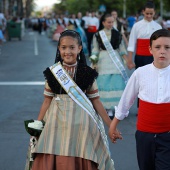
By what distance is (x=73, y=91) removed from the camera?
164 inches

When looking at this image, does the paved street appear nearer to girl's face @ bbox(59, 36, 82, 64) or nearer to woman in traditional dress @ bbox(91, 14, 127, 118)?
woman in traditional dress @ bbox(91, 14, 127, 118)

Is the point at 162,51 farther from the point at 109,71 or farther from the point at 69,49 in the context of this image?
the point at 109,71

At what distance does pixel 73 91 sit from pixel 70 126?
0.96ft

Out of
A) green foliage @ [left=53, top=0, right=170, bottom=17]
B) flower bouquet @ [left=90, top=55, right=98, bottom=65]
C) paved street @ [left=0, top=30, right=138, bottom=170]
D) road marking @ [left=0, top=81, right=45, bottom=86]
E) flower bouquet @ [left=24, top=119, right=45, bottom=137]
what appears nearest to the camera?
flower bouquet @ [left=24, top=119, right=45, bottom=137]

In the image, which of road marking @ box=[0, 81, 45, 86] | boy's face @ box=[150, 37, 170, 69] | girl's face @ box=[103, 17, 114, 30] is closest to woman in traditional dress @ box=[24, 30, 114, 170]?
boy's face @ box=[150, 37, 170, 69]

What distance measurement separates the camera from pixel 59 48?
4309mm

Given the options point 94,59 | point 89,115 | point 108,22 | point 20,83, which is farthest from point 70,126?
point 20,83

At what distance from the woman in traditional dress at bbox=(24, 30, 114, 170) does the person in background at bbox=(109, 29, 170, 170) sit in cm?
40

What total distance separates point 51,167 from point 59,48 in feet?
3.27

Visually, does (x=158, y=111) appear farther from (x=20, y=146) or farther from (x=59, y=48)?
(x=20, y=146)

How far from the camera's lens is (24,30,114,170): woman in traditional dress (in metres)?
4.01

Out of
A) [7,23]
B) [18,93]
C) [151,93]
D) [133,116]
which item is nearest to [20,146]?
[133,116]

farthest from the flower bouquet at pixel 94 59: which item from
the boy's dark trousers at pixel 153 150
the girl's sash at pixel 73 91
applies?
the boy's dark trousers at pixel 153 150

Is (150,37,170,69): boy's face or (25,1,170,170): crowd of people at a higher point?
(150,37,170,69): boy's face
